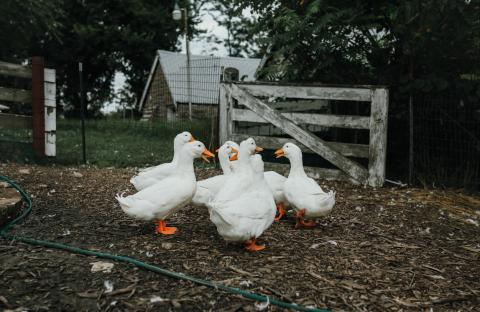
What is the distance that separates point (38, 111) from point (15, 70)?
30.5 inches

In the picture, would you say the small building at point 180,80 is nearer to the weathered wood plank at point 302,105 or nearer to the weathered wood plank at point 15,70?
the weathered wood plank at point 302,105

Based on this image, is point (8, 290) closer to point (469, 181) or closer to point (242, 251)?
point (242, 251)

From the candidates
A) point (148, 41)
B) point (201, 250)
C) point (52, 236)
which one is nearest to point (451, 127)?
point (201, 250)

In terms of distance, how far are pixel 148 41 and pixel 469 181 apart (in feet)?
60.7

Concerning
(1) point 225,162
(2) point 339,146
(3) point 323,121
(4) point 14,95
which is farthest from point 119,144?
(1) point 225,162

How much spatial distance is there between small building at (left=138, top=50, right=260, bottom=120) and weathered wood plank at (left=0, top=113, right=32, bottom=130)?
19.1 ft

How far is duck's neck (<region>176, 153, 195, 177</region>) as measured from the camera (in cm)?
407

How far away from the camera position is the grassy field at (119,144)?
780 centimetres

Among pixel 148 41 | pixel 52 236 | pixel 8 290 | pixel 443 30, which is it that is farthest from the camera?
pixel 148 41

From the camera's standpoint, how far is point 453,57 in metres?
6.38

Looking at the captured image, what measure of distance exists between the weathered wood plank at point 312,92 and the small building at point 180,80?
5578 millimetres

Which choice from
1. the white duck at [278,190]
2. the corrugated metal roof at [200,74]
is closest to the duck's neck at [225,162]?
the white duck at [278,190]

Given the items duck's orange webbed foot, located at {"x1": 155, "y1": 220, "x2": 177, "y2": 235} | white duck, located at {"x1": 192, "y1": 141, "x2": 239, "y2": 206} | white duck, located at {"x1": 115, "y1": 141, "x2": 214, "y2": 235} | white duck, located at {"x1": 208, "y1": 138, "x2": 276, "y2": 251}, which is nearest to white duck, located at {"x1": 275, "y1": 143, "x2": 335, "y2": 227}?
white duck, located at {"x1": 208, "y1": 138, "x2": 276, "y2": 251}

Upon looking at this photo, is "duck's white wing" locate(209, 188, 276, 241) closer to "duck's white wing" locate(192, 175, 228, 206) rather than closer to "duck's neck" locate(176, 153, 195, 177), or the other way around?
"duck's neck" locate(176, 153, 195, 177)
